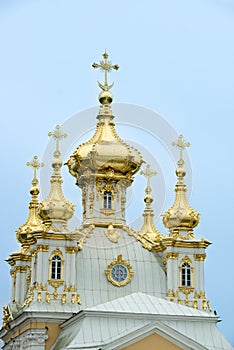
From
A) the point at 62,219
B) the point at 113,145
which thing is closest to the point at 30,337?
the point at 62,219

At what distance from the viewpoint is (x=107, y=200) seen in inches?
2448

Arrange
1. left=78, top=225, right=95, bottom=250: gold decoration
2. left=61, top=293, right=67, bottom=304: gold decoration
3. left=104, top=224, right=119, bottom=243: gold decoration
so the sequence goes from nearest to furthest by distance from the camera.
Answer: left=61, top=293, right=67, bottom=304: gold decoration, left=78, top=225, right=95, bottom=250: gold decoration, left=104, top=224, right=119, bottom=243: gold decoration

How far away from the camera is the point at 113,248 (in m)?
59.6

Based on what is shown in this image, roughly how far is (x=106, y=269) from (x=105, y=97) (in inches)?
356

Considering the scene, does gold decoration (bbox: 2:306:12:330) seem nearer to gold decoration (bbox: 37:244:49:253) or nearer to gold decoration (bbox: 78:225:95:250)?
gold decoration (bbox: 37:244:49:253)

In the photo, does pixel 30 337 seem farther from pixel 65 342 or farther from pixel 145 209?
pixel 145 209

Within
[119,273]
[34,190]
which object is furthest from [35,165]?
[119,273]

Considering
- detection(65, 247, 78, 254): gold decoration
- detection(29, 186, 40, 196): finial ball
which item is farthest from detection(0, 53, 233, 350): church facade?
detection(29, 186, 40, 196): finial ball

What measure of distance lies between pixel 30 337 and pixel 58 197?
19.7ft

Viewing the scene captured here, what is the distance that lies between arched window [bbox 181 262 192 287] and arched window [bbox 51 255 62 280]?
529 cm

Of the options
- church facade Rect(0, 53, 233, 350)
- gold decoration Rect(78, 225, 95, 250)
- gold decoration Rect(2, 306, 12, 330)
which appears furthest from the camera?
gold decoration Rect(2, 306, 12, 330)

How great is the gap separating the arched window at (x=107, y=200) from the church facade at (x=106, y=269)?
0.04 meters

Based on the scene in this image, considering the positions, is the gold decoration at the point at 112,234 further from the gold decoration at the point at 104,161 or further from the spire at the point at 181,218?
the spire at the point at 181,218

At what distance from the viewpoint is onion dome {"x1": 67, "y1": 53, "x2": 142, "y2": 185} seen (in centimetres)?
6216
